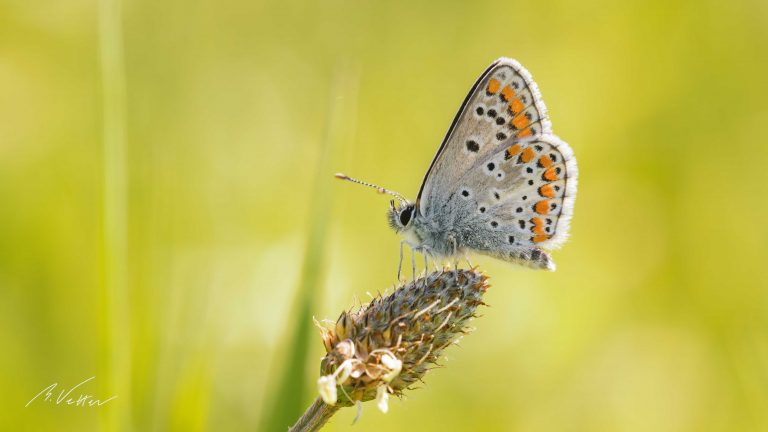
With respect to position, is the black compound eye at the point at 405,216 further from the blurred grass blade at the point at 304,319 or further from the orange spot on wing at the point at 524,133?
the blurred grass blade at the point at 304,319

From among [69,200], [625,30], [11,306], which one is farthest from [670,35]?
[11,306]

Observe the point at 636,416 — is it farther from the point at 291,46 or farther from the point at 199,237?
the point at 291,46

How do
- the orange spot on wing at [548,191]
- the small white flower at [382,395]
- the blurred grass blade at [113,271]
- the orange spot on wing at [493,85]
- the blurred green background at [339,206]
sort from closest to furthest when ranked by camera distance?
the small white flower at [382,395], the blurred grass blade at [113,271], the blurred green background at [339,206], the orange spot on wing at [493,85], the orange spot on wing at [548,191]

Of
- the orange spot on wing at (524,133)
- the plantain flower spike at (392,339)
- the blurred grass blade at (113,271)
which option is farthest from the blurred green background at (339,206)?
the orange spot on wing at (524,133)

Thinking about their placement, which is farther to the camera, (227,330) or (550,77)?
(550,77)

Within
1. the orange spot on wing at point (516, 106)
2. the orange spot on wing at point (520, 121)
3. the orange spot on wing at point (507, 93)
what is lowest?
the orange spot on wing at point (520, 121)

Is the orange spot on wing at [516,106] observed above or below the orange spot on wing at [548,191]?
above
